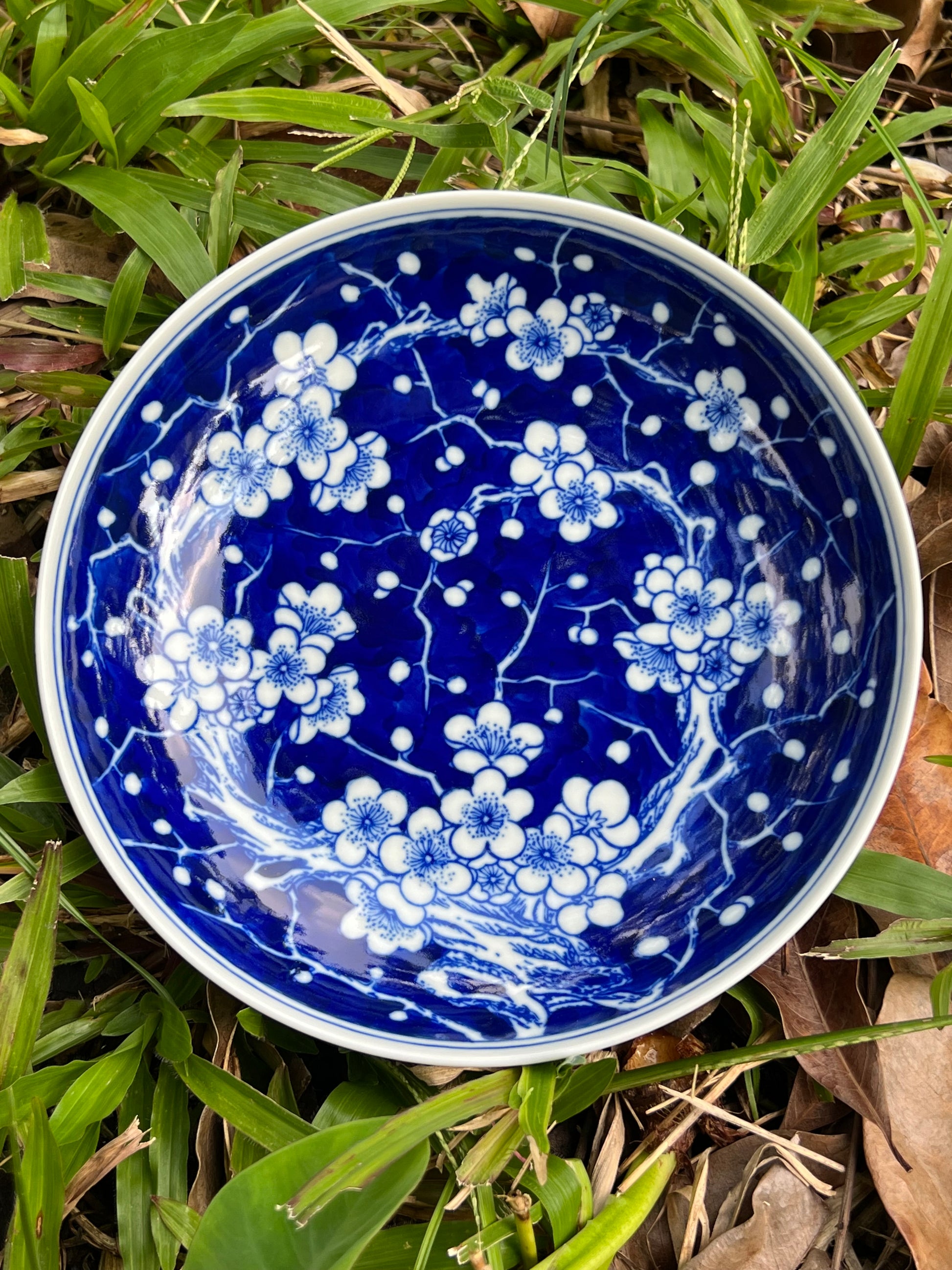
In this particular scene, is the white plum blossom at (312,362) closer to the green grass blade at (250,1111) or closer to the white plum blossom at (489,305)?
the white plum blossom at (489,305)

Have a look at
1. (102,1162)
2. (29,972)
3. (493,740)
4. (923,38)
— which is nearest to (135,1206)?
(102,1162)

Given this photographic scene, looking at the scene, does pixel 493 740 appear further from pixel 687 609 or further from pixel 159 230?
pixel 159 230

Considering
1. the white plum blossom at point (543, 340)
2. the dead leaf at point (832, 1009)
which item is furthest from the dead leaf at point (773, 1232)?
the white plum blossom at point (543, 340)

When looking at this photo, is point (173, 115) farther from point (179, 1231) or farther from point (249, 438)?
point (179, 1231)

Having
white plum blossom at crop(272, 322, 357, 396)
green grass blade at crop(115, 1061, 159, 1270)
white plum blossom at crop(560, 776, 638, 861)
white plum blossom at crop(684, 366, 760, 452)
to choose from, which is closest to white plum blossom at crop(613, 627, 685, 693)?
white plum blossom at crop(560, 776, 638, 861)

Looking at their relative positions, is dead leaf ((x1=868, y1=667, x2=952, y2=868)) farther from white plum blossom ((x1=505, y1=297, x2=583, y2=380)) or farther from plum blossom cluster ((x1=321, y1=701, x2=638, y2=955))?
white plum blossom ((x1=505, y1=297, x2=583, y2=380))

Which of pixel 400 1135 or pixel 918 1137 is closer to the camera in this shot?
pixel 400 1135

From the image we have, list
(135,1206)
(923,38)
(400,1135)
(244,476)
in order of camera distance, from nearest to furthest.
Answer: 1. (400,1135)
2. (135,1206)
3. (244,476)
4. (923,38)
